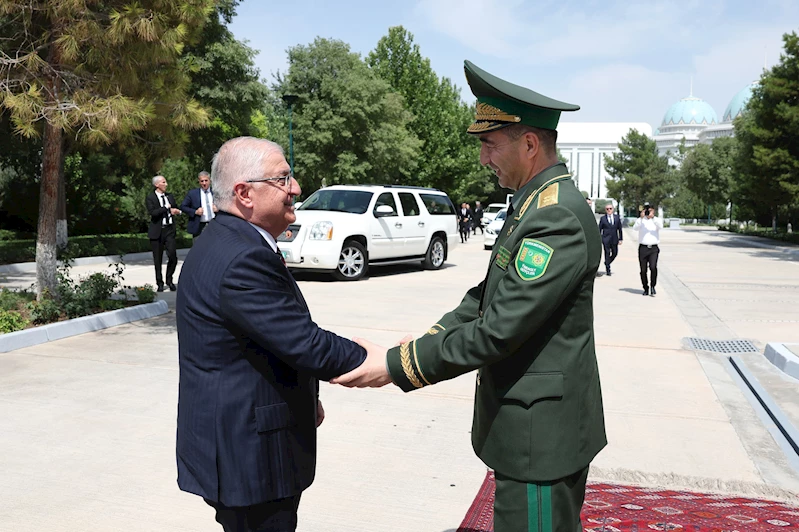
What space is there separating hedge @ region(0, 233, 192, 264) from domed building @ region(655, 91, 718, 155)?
131082mm

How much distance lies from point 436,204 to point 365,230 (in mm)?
3122

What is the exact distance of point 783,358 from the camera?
718 centimetres

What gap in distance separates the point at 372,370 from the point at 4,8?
762cm

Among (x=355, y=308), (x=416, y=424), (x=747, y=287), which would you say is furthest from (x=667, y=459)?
(x=747, y=287)

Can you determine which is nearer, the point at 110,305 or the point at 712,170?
the point at 110,305

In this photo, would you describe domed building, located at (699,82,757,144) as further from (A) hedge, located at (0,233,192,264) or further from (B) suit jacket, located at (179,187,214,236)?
(B) suit jacket, located at (179,187,214,236)

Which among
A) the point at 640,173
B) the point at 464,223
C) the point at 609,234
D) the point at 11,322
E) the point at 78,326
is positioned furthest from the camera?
the point at 640,173

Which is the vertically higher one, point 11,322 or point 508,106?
point 508,106

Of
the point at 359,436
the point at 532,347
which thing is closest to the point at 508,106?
the point at 532,347

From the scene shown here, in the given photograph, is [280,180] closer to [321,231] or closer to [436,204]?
[321,231]

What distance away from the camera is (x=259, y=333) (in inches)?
80.4

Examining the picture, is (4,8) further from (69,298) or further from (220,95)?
(220,95)

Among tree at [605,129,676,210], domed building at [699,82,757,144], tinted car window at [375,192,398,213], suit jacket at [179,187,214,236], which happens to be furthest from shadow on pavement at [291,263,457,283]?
domed building at [699,82,757,144]

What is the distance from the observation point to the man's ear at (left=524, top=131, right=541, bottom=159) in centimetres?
226
